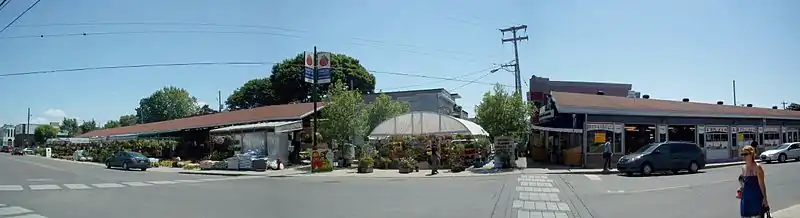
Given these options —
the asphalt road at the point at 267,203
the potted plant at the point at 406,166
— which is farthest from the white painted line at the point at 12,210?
the potted plant at the point at 406,166

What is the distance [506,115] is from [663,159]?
29.8 feet

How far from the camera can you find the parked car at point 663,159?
1021 inches

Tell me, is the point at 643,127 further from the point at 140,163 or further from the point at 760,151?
the point at 140,163

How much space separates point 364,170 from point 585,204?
1698 cm

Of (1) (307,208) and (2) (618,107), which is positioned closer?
(1) (307,208)

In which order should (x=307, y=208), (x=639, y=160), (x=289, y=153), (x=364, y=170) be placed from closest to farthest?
(x=307, y=208)
(x=639, y=160)
(x=364, y=170)
(x=289, y=153)

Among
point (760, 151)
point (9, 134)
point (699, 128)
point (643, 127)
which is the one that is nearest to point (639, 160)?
point (643, 127)

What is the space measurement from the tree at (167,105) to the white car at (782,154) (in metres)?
94.8

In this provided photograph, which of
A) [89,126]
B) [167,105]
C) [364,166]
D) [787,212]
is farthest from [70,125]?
[787,212]

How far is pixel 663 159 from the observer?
2644 cm

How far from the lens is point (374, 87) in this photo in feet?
243

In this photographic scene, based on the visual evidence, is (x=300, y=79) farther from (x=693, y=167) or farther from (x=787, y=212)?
(x=787, y=212)

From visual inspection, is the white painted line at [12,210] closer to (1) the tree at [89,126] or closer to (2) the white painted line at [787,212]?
(2) the white painted line at [787,212]

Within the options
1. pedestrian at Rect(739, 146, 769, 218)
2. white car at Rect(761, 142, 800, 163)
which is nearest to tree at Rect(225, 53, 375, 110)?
white car at Rect(761, 142, 800, 163)
